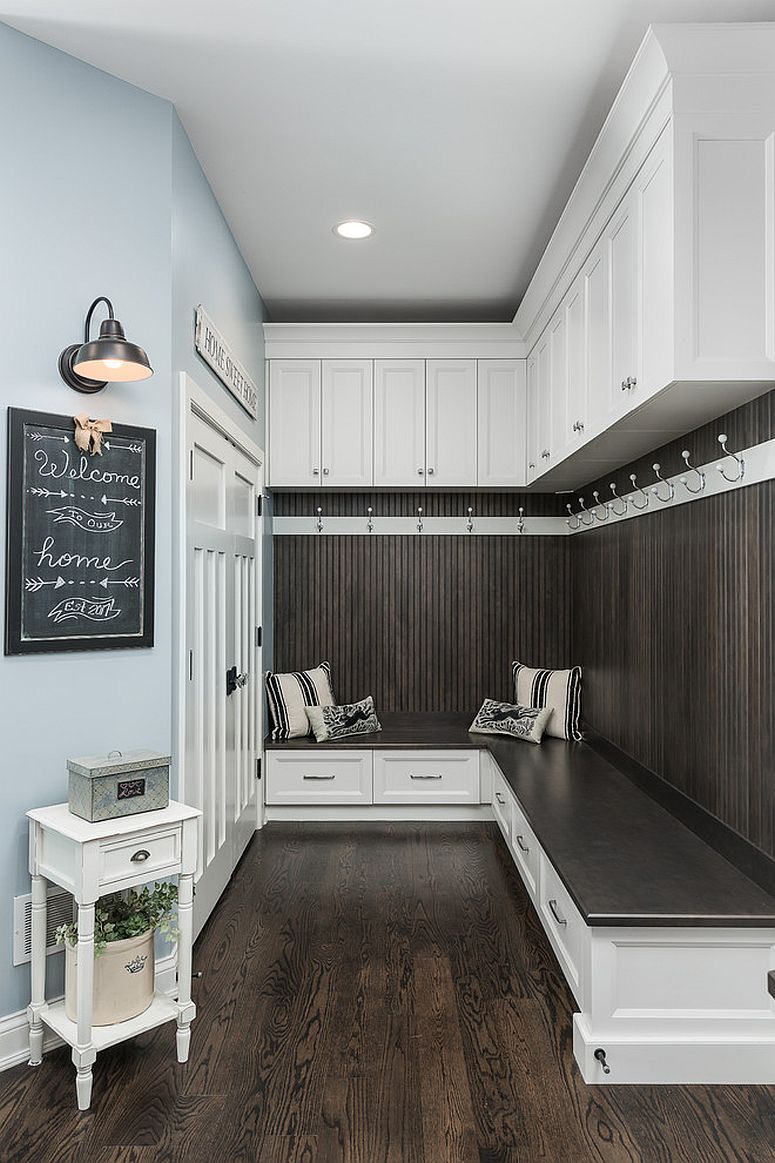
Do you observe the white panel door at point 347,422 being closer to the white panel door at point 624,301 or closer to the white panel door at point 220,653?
the white panel door at point 220,653

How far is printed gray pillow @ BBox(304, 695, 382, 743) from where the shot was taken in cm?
449

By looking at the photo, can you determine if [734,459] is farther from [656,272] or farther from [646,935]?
[646,935]

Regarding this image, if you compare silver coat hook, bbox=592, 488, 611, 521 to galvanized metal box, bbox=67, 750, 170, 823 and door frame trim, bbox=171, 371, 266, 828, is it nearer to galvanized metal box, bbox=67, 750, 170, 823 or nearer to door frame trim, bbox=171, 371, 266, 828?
door frame trim, bbox=171, 371, 266, 828

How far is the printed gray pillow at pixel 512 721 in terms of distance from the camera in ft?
14.6

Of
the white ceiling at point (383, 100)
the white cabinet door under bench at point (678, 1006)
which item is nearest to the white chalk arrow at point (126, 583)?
the white ceiling at point (383, 100)

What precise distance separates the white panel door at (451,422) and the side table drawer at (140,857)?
286 centimetres

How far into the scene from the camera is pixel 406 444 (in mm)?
4645

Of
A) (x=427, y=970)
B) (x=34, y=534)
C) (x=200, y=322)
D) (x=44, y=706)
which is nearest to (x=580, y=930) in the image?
(x=427, y=970)

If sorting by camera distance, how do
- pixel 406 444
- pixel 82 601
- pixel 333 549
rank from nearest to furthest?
pixel 82 601
pixel 406 444
pixel 333 549

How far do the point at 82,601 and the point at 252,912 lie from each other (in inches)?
61.8

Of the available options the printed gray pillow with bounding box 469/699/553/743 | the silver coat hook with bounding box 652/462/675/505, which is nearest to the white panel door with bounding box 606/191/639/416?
the silver coat hook with bounding box 652/462/675/505

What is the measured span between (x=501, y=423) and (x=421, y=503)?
0.74 metres

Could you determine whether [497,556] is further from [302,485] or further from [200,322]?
[200,322]

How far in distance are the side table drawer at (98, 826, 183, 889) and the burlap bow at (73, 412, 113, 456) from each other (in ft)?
3.60
